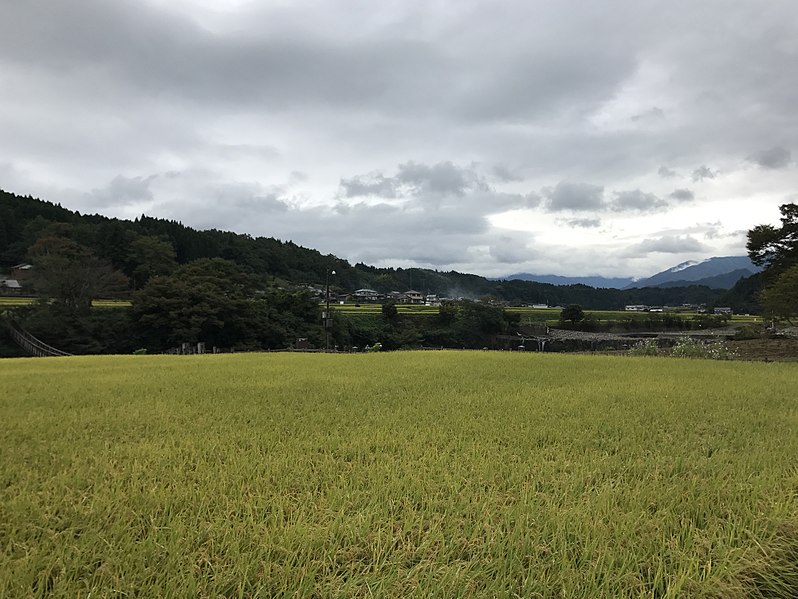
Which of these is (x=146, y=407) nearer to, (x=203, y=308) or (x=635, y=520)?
(x=635, y=520)

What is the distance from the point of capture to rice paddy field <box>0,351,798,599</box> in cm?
224

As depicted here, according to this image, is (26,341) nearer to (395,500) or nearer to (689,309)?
(395,500)

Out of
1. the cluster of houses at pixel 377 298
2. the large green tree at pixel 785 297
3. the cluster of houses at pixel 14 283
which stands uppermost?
the cluster of houses at pixel 14 283

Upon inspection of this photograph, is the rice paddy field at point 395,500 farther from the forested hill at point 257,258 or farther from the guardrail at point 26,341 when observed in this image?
the forested hill at point 257,258

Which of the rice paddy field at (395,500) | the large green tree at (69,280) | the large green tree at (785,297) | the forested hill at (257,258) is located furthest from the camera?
the forested hill at (257,258)

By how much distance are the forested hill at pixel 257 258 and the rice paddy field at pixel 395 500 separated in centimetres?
4452

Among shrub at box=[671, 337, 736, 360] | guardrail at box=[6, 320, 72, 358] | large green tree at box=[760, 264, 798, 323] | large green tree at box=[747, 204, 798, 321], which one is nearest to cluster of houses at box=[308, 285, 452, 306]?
guardrail at box=[6, 320, 72, 358]

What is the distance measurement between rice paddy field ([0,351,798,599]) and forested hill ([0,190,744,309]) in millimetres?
44518

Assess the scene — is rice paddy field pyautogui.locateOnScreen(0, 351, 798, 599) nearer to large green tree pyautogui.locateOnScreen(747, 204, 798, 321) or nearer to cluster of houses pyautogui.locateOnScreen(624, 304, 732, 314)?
large green tree pyautogui.locateOnScreen(747, 204, 798, 321)

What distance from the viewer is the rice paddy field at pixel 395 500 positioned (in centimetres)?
224

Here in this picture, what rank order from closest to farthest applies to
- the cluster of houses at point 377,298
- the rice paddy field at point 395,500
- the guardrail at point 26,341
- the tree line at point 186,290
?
1. the rice paddy field at point 395,500
2. the guardrail at point 26,341
3. the tree line at point 186,290
4. the cluster of houses at point 377,298

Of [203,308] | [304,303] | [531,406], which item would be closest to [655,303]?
[304,303]

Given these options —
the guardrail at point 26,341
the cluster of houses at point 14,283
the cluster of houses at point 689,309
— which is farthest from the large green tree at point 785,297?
the cluster of houses at point 689,309

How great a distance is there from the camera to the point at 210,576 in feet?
7.18
